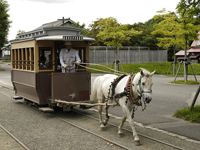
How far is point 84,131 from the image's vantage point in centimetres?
717

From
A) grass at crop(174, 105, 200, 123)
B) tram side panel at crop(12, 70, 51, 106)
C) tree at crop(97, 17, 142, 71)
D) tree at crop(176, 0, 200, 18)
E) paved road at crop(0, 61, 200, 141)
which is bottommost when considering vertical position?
paved road at crop(0, 61, 200, 141)

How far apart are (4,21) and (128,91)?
3482 centimetres

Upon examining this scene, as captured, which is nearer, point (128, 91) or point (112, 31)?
point (128, 91)

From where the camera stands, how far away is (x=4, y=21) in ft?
121

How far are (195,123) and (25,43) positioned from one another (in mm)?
6679

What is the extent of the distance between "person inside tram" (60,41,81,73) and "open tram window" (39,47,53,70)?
0.63 meters

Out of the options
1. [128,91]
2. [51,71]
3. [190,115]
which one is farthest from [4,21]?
[128,91]

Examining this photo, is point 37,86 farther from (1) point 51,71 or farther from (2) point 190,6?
(2) point 190,6

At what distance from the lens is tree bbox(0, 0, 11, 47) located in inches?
1452

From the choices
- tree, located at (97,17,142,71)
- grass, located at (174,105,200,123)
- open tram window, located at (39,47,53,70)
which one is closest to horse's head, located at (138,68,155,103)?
grass, located at (174,105,200,123)

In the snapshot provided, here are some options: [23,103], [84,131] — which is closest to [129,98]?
[84,131]

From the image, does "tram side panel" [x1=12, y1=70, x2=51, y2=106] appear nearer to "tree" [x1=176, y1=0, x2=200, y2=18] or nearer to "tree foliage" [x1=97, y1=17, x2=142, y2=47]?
"tree" [x1=176, y1=0, x2=200, y2=18]

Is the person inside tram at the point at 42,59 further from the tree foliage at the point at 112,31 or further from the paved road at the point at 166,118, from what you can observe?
the tree foliage at the point at 112,31

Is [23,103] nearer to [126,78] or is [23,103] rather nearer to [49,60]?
[49,60]
